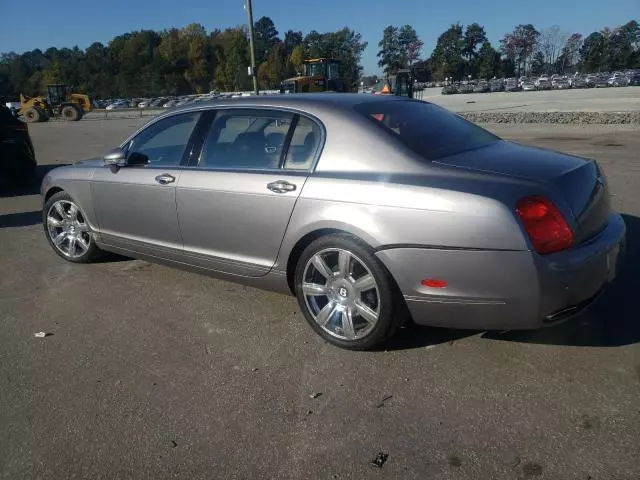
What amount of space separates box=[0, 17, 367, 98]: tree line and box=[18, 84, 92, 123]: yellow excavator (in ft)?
204

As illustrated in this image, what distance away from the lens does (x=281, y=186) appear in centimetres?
341

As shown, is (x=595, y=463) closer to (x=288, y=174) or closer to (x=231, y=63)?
(x=288, y=174)

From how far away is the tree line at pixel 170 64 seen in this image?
11156 centimetres

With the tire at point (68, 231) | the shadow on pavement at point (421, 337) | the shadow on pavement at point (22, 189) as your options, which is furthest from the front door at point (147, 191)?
the shadow on pavement at point (22, 189)

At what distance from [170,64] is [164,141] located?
128 meters

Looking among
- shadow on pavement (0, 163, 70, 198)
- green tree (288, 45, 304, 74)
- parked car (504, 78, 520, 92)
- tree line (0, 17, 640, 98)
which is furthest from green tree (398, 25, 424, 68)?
shadow on pavement (0, 163, 70, 198)

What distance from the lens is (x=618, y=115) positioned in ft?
59.3

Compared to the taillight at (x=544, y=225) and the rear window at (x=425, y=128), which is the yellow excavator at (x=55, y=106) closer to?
the rear window at (x=425, y=128)

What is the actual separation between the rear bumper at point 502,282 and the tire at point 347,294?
0.10 meters

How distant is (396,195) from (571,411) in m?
1.36

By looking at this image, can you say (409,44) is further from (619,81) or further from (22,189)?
(22,189)

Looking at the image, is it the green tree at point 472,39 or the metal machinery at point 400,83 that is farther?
the green tree at point 472,39

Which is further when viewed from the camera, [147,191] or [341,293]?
[147,191]

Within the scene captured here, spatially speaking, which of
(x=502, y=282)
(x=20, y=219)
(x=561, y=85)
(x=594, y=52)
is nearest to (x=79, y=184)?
(x=20, y=219)
